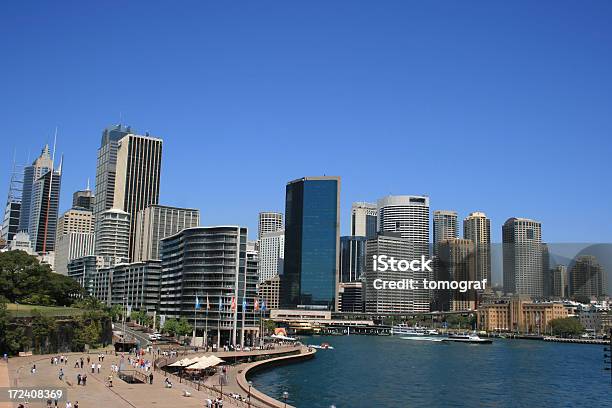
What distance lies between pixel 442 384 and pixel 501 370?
30.4 m

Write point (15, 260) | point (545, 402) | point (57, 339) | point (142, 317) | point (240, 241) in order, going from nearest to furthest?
point (545, 402) < point (57, 339) < point (15, 260) < point (240, 241) < point (142, 317)

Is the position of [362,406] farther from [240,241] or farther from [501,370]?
[240,241]

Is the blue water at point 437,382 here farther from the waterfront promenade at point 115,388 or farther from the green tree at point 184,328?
the green tree at point 184,328

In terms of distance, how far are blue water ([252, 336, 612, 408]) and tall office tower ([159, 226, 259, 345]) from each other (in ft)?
82.3

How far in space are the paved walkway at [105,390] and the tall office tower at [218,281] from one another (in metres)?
80.7

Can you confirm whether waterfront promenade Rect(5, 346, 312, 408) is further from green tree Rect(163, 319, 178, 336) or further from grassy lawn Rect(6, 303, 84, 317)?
green tree Rect(163, 319, 178, 336)

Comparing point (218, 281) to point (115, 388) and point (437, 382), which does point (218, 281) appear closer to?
point (437, 382)

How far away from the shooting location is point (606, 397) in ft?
300

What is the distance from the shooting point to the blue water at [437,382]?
277 feet

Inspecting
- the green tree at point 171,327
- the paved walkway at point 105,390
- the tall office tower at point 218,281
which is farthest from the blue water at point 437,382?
the green tree at point 171,327

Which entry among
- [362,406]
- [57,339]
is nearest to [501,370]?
[362,406]

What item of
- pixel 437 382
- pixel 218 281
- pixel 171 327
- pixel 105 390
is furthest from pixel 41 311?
pixel 437 382

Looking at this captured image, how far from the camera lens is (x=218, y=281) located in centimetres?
17125

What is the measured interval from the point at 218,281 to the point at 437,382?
261ft
